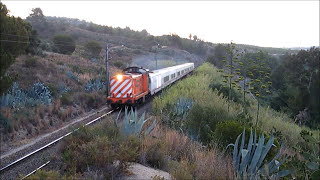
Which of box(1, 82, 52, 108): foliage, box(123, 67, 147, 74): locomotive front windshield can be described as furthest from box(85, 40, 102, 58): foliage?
box(1, 82, 52, 108): foliage

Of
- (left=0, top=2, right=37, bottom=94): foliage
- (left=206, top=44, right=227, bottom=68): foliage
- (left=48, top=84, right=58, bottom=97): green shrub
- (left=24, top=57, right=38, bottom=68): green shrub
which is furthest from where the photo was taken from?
(left=206, top=44, right=227, bottom=68): foliage

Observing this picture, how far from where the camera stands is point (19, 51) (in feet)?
61.7

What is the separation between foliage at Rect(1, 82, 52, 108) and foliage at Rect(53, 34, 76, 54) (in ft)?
96.1

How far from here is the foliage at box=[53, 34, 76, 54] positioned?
47312mm

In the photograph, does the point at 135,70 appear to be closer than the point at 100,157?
No

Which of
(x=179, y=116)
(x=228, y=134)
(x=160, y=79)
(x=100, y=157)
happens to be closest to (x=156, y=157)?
(x=100, y=157)

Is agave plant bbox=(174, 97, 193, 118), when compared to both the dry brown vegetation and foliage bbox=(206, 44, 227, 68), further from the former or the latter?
foliage bbox=(206, 44, 227, 68)

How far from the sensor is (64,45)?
4856 cm

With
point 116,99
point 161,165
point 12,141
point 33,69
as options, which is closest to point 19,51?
point 33,69

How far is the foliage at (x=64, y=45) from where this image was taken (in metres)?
47.3

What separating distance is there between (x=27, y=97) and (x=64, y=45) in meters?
32.9

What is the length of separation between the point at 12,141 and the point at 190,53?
76.1m

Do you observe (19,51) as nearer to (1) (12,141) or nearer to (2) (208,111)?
(1) (12,141)

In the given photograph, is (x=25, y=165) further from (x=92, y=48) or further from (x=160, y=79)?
(x=92, y=48)
